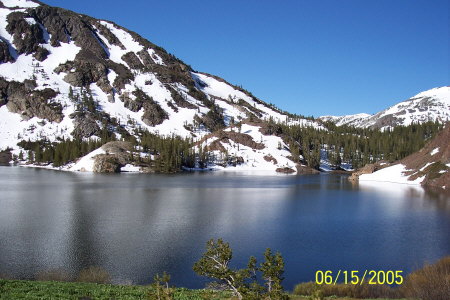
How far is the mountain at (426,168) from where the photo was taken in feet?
311

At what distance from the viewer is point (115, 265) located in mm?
28781

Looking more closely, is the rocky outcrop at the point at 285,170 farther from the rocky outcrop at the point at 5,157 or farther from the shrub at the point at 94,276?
the shrub at the point at 94,276

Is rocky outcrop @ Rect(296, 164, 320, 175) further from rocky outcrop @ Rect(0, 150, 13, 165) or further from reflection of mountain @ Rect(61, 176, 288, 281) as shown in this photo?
rocky outcrop @ Rect(0, 150, 13, 165)

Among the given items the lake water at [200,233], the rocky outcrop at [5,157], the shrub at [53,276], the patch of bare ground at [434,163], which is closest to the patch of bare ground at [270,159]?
the patch of bare ground at [434,163]

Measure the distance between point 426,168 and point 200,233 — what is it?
8693cm

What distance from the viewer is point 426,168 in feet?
340

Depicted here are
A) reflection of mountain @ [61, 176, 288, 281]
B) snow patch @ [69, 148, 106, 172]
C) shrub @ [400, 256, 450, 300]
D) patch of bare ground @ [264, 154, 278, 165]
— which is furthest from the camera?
patch of bare ground @ [264, 154, 278, 165]

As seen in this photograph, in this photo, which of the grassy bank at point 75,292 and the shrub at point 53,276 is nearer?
the grassy bank at point 75,292

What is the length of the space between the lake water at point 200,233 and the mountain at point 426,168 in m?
29.2

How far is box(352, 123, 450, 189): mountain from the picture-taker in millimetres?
94938

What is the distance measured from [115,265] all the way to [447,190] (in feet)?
269

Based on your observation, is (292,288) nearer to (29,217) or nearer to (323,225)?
(323,225)

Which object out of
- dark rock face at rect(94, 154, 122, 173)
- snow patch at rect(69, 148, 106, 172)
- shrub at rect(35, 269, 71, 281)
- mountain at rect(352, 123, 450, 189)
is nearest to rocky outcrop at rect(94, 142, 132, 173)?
dark rock face at rect(94, 154, 122, 173)

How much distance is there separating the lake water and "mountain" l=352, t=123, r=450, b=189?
2921cm
